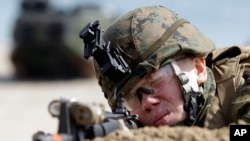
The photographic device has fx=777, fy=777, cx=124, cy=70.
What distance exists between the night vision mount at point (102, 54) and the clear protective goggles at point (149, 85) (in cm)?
8

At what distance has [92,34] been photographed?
3777mm

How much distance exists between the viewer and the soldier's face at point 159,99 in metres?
3.68

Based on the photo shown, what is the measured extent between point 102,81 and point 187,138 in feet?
4.98

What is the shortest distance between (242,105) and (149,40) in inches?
23.7

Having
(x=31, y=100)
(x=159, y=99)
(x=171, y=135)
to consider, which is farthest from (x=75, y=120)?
(x=31, y=100)

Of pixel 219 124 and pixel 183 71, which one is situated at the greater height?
pixel 183 71

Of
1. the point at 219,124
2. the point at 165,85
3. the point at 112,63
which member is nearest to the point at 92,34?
the point at 112,63

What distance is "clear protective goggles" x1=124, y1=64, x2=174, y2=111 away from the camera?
3688 millimetres

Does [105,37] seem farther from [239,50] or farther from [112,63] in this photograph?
[239,50]

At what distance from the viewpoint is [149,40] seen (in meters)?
3.93

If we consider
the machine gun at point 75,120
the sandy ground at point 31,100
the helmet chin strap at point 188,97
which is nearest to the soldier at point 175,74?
the helmet chin strap at point 188,97

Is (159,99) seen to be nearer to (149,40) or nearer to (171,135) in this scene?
(149,40)

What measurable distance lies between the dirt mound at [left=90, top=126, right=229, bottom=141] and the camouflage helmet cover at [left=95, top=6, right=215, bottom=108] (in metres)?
1.07

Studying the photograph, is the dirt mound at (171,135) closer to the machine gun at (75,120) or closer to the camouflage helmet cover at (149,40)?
the machine gun at (75,120)
